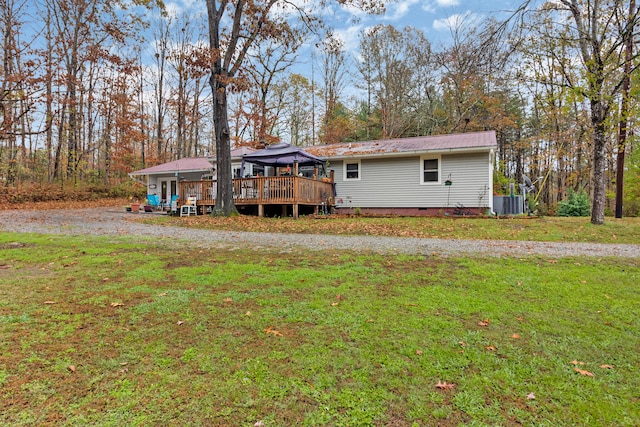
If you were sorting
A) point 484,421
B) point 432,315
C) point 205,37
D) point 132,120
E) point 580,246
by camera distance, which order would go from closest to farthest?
point 484,421 < point 432,315 < point 580,246 < point 205,37 < point 132,120

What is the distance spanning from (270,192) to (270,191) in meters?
0.04

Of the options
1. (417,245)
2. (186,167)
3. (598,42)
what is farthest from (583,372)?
(186,167)

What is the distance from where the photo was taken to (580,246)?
6.79 m

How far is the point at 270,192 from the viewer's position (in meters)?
13.5

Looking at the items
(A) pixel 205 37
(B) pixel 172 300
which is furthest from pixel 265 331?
(A) pixel 205 37

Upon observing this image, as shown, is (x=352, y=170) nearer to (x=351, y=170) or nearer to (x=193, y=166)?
(x=351, y=170)

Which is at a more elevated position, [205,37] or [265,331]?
[205,37]

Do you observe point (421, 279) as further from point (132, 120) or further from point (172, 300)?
point (132, 120)

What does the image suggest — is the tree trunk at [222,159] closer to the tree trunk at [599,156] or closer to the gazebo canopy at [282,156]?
the gazebo canopy at [282,156]

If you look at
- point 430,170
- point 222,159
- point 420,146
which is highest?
point 420,146

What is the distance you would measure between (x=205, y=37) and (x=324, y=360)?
17535 millimetres

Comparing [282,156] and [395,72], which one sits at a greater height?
[395,72]

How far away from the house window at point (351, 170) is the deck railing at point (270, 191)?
1.02 metres

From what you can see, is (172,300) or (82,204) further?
(82,204)
